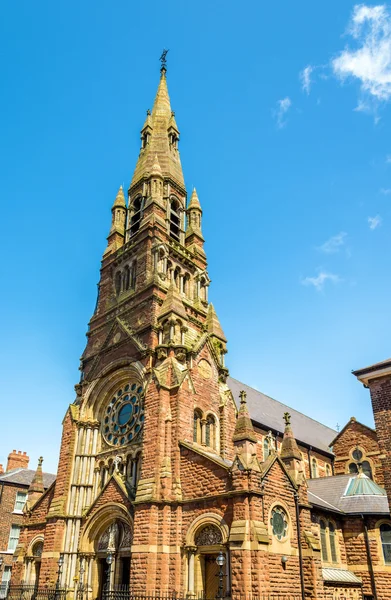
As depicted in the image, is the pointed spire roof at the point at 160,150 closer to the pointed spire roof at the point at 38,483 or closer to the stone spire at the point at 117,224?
the stone spire at the point at 117,224

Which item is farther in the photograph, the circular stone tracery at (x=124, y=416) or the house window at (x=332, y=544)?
the house window at (x=332, y=544)

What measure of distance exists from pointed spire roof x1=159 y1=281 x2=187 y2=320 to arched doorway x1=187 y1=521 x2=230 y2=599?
1066 centimetres

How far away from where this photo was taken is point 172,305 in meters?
26.5

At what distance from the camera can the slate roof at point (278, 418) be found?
3562 centimetres

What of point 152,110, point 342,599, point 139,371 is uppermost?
point 152,110

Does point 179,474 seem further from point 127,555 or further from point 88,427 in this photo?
point 88,427

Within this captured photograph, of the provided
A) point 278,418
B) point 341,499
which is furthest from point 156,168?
point 341,499

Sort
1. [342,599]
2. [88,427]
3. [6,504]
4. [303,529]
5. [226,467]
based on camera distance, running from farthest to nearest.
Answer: [6,504], [88,427], [342,599], [303,529], [226,467]

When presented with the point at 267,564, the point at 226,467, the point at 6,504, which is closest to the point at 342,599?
the point at 267,564

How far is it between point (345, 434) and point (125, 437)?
2003 centimetres

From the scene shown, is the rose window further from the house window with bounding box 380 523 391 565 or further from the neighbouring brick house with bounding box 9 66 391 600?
the house window with bounding box 380 523 391 565

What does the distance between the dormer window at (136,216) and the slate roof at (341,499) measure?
2125 cm

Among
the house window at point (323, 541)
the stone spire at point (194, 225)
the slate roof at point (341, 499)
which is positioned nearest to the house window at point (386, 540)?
the slate roof at point (341, 499)

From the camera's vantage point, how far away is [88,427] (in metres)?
28.8
